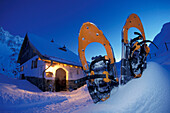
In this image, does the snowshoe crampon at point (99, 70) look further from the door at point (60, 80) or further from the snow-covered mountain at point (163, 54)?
the door at point (60, 80)

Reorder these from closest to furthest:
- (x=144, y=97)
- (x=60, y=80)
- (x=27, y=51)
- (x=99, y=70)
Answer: (x=144, y=97)
(x=99, y=70)
(x=60, y=80)
(x=27, y=51)

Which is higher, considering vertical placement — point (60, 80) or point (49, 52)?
point (49, 52)

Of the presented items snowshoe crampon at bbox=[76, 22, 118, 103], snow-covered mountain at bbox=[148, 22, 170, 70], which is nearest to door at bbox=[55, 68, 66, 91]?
snowshoe crampon at bbox=[76, 22, 118, 103]

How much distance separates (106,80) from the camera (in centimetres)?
196

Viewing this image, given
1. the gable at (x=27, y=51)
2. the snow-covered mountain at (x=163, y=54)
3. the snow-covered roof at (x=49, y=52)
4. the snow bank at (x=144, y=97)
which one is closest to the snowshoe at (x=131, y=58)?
the snow bank at (x=144, y=97)

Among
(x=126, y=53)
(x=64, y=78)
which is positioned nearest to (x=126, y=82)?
(x=126, y=53)

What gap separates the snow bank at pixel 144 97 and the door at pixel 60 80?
834 cm

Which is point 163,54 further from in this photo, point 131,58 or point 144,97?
point 144,97

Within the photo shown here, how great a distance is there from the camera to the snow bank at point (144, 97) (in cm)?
134

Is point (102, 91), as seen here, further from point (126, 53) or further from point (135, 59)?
point (135, 59)

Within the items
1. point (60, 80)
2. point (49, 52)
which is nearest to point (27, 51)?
point (49, 52)

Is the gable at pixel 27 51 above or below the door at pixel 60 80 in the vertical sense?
above

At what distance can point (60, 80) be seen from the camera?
9539 millimetres

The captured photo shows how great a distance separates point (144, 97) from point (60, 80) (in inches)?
359
